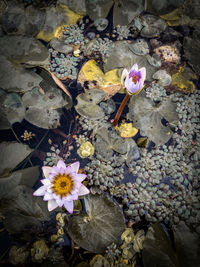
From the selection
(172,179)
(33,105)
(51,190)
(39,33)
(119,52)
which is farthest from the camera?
(39,33)

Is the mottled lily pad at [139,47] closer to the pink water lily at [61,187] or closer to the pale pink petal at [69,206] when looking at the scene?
the pink water lily at [61,187]

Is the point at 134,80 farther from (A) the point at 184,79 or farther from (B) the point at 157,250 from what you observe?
(B) the point at 157,250

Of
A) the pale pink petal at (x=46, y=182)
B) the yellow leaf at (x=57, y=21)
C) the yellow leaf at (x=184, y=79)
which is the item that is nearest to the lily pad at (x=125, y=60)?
the yellow leaf at (x=184, y=79)

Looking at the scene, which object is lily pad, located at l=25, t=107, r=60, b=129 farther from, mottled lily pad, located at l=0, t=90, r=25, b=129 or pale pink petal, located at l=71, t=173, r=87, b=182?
pale pink petal, located at l=71, t=173, r=87, b=182

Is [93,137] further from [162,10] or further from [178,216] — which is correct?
[162,10]

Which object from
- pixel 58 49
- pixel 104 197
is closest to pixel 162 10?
pixel 58 49

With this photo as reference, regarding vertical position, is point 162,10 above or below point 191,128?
above

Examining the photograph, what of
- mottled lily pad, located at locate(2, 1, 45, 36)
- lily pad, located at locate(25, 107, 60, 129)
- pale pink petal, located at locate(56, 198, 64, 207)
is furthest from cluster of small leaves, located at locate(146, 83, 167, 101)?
mottled lily pad, located at locate(2, 1, 45, 36)
